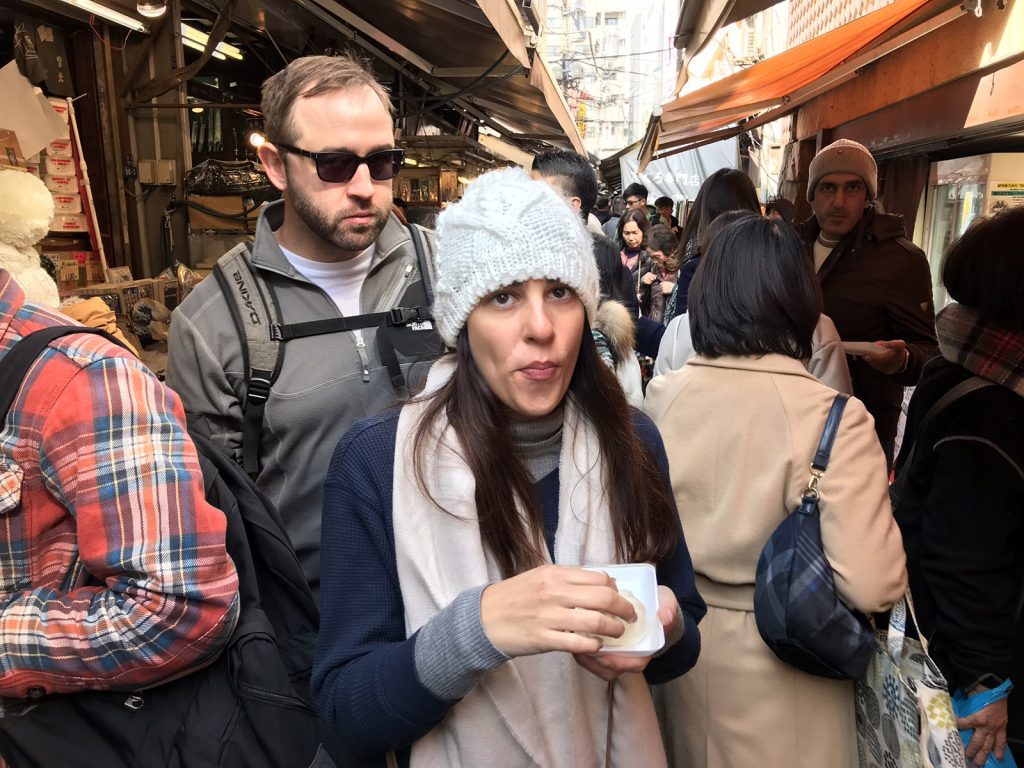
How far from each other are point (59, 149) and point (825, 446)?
A: 467 centimetres

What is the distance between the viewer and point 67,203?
477 cm

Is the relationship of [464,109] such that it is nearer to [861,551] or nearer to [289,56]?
[289,56]

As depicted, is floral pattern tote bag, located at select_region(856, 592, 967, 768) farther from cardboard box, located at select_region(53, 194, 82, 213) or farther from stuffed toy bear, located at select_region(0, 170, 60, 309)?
cardboard box, located at select_region(53, 194, 82, 213)

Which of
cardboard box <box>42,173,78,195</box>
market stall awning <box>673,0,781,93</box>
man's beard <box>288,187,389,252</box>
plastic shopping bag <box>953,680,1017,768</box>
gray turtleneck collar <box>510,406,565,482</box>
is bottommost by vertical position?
plastic shopping bag <box>953,680,1017,768</box>

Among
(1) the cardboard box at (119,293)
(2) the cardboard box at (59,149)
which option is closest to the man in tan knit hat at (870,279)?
(1) the cardboard box at (119,293)

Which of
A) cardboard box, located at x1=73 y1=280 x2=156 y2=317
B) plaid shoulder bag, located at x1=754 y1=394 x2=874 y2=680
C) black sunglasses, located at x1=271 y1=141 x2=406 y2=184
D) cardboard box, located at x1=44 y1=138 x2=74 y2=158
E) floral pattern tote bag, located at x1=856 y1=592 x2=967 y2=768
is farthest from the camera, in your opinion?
cardboard box, located at x1=44 y1=138 x2=74 y2=158

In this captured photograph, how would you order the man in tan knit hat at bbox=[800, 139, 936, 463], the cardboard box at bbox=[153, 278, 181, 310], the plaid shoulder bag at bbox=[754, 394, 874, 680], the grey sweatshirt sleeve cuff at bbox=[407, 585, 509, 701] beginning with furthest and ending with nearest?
the cardboard box at bbox=[153, 278, 181, 310], the man in tan knit hat at bbox=[800, 139, 936, 463], the plaid shoulder bag at bbox=[754, 394, 874, 680], the grey sweatshirt sleeve cuff at bbox=[407, 585, 509, 701]

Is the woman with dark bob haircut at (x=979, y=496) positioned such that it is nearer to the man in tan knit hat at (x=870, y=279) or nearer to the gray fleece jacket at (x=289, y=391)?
the man in tan knit hat at (x=870, y=279)

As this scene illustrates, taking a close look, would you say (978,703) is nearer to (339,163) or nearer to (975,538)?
(975,538)

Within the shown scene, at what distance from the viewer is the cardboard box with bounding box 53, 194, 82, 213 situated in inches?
183

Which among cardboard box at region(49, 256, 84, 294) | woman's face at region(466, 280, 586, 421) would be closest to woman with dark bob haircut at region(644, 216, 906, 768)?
woman's face at region(466, 280, 586, 421)

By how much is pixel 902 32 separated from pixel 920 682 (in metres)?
4.14

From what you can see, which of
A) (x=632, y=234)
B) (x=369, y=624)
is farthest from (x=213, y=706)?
(x=632, y=234)

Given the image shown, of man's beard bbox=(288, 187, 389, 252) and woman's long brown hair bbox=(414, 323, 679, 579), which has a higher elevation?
man's beard bbox=(288, 187, 389, 252)
